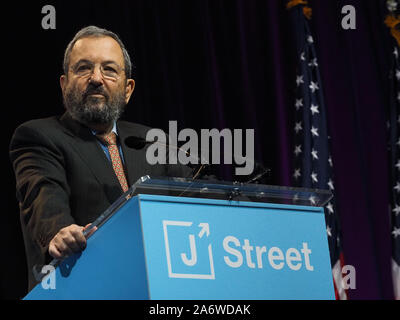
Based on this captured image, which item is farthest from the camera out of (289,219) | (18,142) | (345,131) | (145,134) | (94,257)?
(345,131)

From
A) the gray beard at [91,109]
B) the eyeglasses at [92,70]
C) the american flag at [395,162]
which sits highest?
the eyeglasses at [92,70]

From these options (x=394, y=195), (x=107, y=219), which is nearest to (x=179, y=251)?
(x=107, y=219)

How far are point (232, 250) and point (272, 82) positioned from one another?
3.41 metres

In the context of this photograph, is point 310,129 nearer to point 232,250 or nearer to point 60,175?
point 60,175

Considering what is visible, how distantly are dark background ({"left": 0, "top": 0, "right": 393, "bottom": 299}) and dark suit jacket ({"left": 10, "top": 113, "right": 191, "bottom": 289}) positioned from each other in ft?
6.97

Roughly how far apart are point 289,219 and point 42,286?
816 mm

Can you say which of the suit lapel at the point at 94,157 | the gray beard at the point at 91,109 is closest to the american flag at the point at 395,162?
the gray beard at the point at 91,109

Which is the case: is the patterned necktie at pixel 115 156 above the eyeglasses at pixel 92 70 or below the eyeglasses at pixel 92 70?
below

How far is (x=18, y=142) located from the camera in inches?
99.4

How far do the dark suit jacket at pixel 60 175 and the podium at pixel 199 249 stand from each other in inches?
12.1

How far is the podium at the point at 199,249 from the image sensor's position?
1585mm

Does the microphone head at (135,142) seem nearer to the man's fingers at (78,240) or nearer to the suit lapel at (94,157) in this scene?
the suit lapel at (94,157)

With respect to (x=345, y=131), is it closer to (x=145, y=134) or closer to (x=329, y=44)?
(x=329, y=44)

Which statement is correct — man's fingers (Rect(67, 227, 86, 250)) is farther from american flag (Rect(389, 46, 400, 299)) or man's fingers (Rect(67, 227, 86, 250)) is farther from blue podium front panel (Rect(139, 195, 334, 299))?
american flag (Rect(389, 46, 400, 299))
